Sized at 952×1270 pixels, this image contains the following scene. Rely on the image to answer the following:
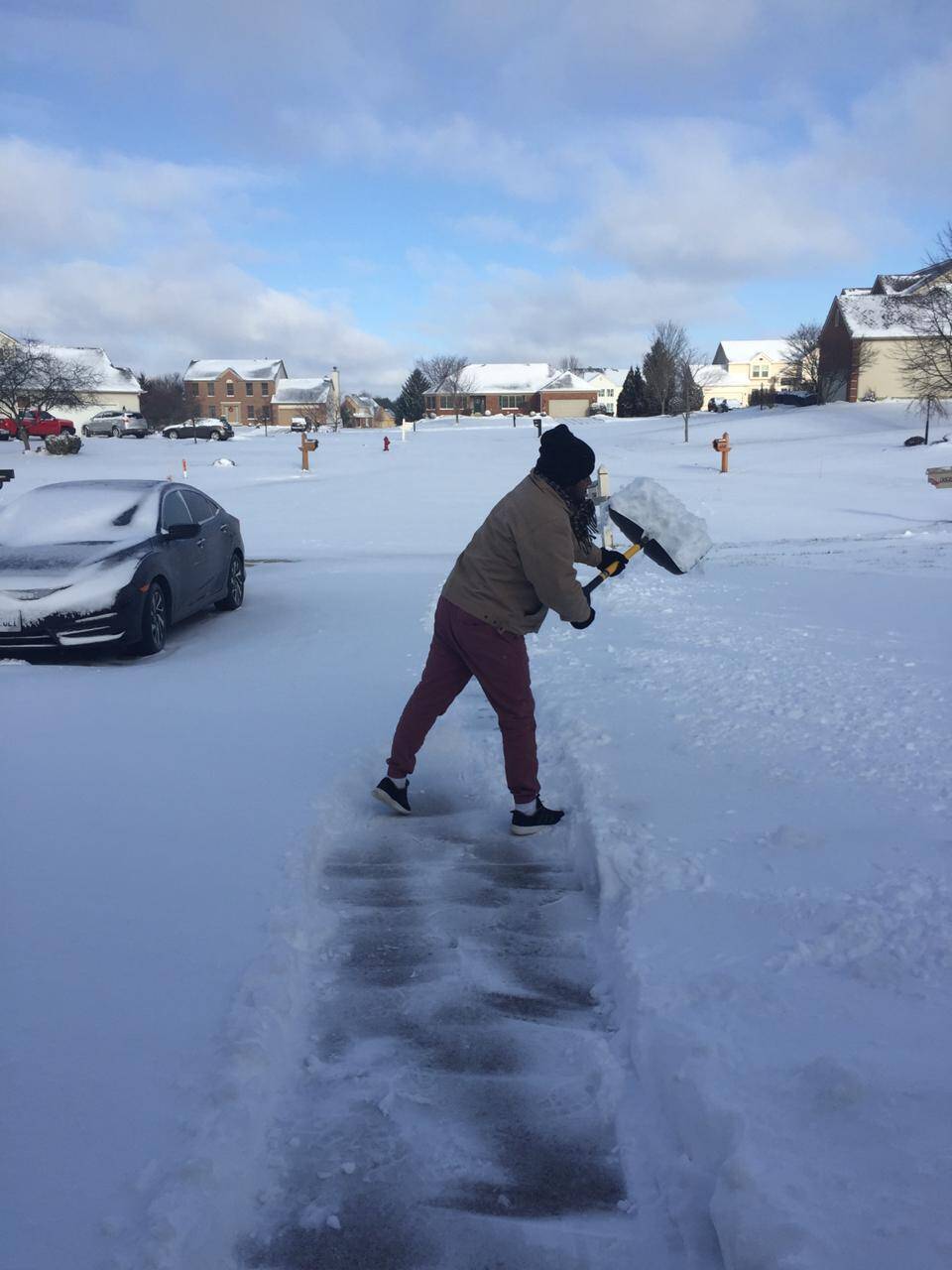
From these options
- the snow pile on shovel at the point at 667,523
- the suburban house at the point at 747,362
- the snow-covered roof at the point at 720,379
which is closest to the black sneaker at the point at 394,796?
the snow pile on shovel at the point at 667,523

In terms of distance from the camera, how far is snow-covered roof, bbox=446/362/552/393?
99.9 meters

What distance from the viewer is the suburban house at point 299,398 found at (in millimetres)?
94750

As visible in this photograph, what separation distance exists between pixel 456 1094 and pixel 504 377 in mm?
103140

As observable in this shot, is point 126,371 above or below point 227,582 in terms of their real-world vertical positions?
above

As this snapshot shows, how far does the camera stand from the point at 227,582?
9.38m

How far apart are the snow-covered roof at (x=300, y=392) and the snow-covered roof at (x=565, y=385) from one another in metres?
21.8

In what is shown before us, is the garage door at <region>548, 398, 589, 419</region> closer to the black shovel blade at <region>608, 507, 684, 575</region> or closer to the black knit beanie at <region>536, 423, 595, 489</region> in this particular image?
the black shovel blade at <region>608, 507, 684, 575</region>

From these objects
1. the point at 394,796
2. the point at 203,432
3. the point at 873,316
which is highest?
the point at 873,316

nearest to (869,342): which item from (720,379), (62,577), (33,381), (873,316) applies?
(873,316)

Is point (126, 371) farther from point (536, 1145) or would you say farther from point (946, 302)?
point (536, 1145)

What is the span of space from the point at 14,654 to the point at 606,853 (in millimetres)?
5360

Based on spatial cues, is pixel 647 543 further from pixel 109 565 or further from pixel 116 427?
pixel 116 427

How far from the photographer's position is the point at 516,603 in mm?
4012

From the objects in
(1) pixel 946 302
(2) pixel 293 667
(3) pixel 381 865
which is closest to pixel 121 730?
(2) pixel 293 667
